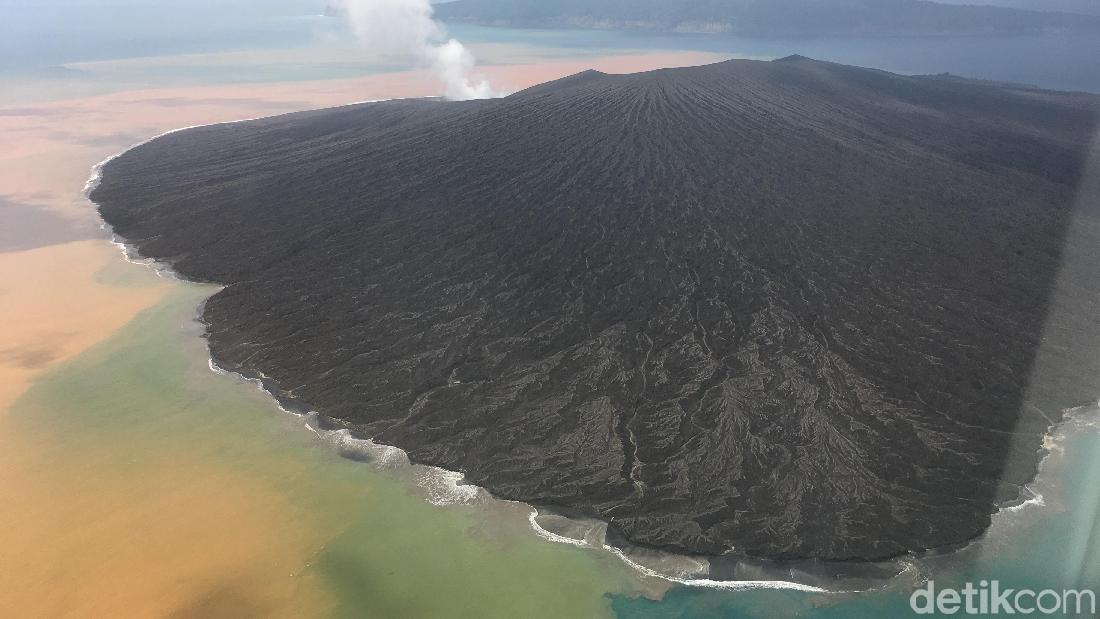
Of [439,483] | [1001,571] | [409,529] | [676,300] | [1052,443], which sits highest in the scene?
[676,300]

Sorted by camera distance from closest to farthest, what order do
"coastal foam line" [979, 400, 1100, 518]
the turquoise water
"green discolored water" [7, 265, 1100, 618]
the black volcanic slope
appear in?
the turquoise water
"green discolored water" [7, 265, 1100, 618]
"coastal foam line" [979, 400, 1100, 518]
the black volcanic slope

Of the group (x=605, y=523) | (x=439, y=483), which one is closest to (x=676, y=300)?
(x=605, y=523)

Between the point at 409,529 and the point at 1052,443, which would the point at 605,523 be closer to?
the point at 409,529

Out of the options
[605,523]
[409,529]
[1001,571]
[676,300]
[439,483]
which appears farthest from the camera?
[676,300]

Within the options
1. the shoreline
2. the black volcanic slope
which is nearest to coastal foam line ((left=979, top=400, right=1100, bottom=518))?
the shoreline

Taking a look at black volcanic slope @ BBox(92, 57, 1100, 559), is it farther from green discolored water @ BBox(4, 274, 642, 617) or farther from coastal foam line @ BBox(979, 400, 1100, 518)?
green discolored water @ BBox(4, 274, 642, 617)

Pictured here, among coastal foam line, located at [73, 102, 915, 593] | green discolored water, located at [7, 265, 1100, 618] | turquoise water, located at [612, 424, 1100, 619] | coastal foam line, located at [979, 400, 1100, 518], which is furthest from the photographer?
coastal foam line, located at [979, 400, 1100, 518]

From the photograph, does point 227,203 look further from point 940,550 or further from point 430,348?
point 940,550

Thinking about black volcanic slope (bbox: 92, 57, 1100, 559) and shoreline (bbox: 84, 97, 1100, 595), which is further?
black volcanic slope (bbox: 92, 57, 1100, 559)

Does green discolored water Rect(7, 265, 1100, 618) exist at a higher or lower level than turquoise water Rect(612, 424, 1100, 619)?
higher
